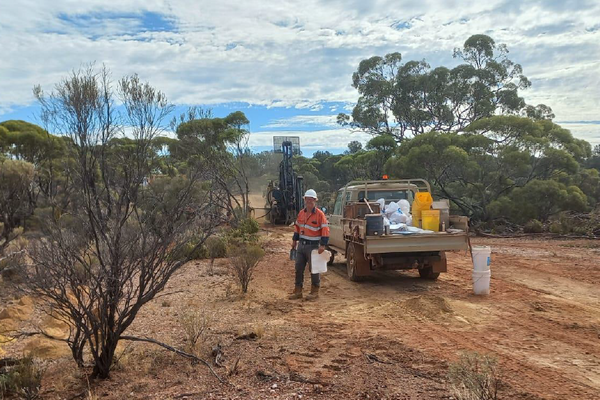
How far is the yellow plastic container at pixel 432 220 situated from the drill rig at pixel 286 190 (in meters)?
18.2

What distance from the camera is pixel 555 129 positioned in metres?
23.3

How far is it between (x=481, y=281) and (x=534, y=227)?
13390mm

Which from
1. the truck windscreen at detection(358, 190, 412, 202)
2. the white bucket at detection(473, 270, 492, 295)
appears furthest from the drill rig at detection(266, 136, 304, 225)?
the white bucket at detection(473, 270, 492, 295)

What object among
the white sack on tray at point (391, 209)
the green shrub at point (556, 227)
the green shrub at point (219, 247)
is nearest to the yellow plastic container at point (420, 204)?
the white sack on tray at point (391, 209)

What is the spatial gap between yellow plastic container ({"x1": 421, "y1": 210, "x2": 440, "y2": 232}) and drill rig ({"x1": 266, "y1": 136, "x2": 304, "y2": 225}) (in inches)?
716

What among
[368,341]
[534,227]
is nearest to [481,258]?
[368,341]

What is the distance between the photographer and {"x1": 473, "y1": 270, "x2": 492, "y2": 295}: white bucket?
841 centimetres

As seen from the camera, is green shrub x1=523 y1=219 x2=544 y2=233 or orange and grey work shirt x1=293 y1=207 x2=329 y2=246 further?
green shrub x1=523 y1=219 x2=544 y2=233

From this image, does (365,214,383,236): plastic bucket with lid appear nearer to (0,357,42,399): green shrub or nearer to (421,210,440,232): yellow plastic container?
(421,210,440,232): yellow plastic container

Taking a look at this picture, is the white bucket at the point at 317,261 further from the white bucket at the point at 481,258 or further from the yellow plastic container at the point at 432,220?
the white bucket at the point at 481,258

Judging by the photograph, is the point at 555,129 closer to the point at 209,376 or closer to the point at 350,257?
the point at 350,257

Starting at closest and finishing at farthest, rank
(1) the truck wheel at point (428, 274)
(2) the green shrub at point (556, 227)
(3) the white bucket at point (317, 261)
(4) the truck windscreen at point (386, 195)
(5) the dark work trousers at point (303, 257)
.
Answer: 1. (3) the white bucket at point (317, 261)
2. (5) the dark work trousers at point (303, 257)
3. (1) the truck wheel at point (428, 274)
4. (4) the truck windscreen at point (386, 195)
5. (2) the green shrub at point (556, 227)

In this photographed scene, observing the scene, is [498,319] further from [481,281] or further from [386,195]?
[386,195]

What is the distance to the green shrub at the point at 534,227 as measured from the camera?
20.1 metres
